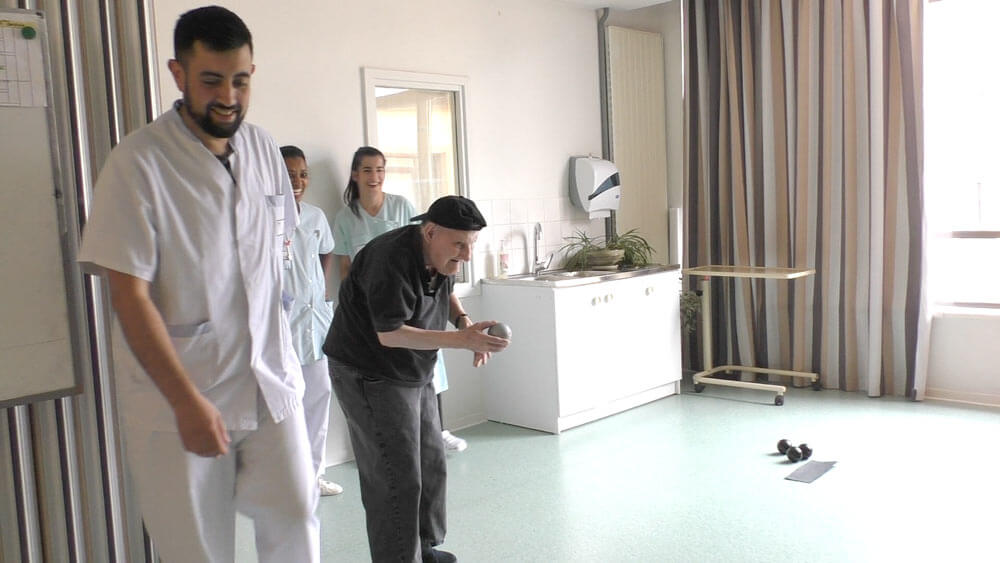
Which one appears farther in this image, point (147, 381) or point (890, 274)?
point (890, 274)

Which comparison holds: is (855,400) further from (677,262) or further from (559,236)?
(559,236)

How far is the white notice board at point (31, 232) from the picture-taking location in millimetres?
2193

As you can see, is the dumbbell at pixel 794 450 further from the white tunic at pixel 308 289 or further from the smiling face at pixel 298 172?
the smiling face at pixel 298 172

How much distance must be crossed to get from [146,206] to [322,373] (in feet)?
7.43

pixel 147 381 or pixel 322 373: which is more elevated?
pixel 147 381

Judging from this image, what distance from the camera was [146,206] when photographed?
69.6 inches

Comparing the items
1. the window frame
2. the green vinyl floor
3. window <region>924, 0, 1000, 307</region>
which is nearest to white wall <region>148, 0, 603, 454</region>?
the window frame

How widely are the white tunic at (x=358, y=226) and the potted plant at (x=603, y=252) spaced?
5.56 feet

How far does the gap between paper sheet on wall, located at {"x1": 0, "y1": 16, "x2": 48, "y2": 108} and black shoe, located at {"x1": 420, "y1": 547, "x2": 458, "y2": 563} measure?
5.98ft

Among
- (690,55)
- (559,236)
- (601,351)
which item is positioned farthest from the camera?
(690,55)

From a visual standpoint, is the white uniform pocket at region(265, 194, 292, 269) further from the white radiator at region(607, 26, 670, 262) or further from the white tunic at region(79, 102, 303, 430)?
the white radiator at region(607, 26, 670, 262)

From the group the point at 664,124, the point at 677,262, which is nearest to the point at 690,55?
the point at 664,124

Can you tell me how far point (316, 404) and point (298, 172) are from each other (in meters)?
1.11

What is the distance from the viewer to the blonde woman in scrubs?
4.33 meters
